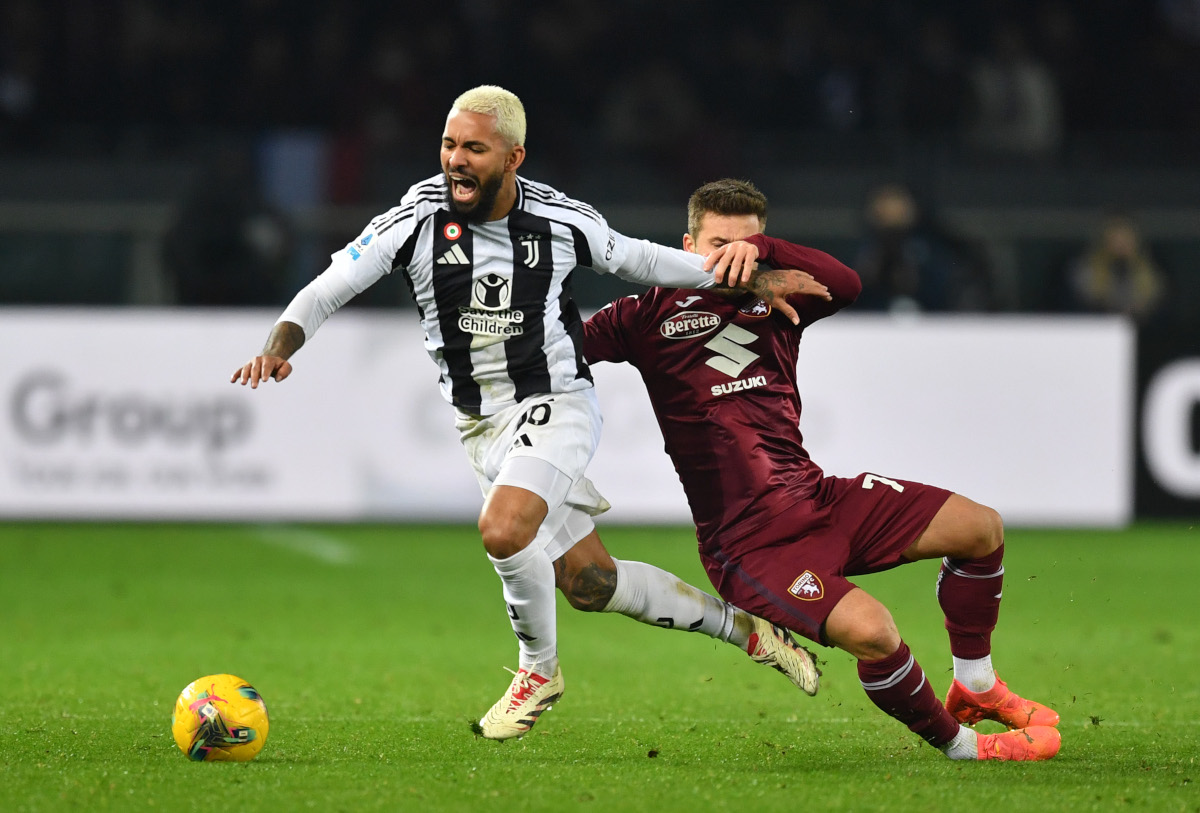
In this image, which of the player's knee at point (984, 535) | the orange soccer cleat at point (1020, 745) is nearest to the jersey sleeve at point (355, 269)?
the player's knee at point (984, 535)

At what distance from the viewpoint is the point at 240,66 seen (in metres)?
15.0

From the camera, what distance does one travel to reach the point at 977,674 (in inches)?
202

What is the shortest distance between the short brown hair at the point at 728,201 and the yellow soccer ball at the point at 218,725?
211 centimetres

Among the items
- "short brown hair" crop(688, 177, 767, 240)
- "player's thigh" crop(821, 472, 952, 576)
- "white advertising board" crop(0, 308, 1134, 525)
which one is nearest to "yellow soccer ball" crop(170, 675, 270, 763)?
"player's thigh" crop(821, 472, 952, 576)

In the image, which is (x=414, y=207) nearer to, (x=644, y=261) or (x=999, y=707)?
(x=644, y=261)

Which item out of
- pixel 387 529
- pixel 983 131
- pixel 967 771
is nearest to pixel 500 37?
pixel 983 131

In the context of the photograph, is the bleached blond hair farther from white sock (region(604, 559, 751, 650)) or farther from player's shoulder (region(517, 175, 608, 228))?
white sock (region(604, 559, 751, 650))

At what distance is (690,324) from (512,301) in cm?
60

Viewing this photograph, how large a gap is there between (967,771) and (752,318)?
154cm

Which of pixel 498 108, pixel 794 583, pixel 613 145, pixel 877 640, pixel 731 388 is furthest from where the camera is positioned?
pixel 613 145

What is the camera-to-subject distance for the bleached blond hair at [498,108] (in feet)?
16.3

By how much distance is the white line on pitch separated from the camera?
412 inches

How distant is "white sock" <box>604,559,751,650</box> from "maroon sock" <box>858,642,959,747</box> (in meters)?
0.76

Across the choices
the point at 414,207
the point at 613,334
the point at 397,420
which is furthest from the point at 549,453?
the point at 397,420
